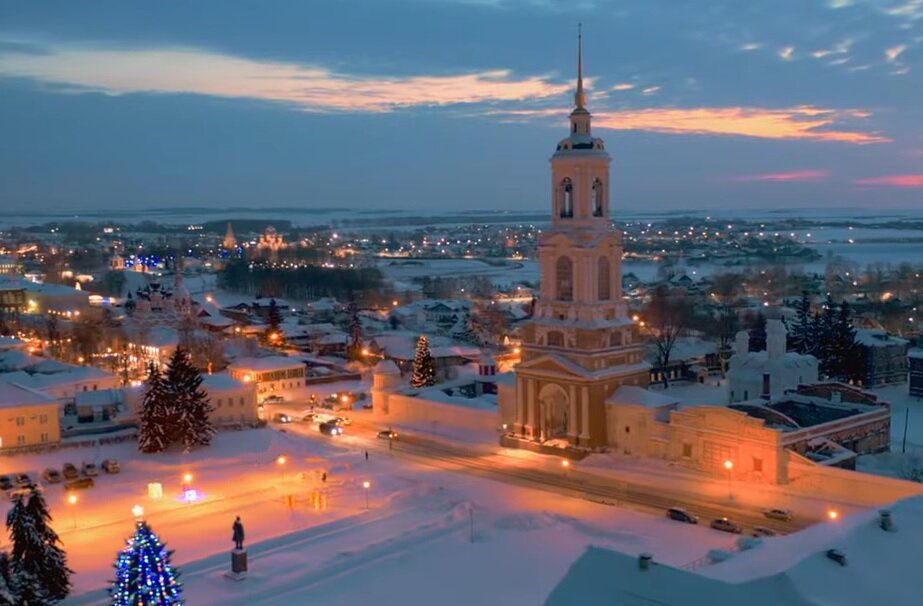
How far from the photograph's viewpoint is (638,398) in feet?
108

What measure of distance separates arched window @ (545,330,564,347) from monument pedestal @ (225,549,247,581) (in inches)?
641

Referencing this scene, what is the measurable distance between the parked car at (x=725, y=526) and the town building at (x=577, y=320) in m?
9.18

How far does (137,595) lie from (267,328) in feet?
176

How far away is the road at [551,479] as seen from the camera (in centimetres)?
2623

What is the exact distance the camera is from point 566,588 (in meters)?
14.8

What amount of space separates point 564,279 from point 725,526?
12952mm

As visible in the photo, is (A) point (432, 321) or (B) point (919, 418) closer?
(B) point (919, 418)

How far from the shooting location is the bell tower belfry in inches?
1331

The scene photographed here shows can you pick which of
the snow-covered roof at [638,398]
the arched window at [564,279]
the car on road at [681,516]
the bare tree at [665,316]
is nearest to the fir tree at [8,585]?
the car on road at [681,516]

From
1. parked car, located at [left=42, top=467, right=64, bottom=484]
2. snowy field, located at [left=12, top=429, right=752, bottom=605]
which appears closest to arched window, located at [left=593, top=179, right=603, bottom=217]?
snowy field, located at [left=12, top=429, right=752, bottom=605]

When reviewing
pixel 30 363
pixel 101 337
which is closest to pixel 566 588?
pixel 30 363

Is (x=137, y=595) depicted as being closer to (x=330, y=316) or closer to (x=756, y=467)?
(x=756, y=467)

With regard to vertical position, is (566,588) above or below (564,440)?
above

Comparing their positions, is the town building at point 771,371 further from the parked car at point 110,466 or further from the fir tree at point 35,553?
the fir tree at point 35,553
